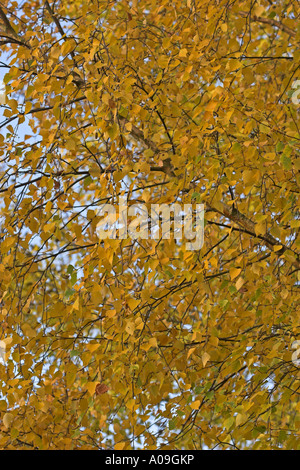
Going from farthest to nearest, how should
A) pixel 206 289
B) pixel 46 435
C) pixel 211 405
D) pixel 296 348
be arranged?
1. pixel 211 405
2. pixel 46 435
3. pixel 296 348
4. pixel 206 289

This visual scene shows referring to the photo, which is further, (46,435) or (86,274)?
(46,435)

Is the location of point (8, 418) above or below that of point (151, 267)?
below

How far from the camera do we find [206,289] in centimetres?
219

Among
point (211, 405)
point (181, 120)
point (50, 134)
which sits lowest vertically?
point (211, 405)

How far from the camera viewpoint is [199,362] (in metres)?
2.68

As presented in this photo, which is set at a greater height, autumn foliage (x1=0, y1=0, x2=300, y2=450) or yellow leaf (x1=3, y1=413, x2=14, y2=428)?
autumn foliage (x1=0, y1=0, x2=300, y2=450)

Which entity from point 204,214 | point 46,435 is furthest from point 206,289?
point 46,435

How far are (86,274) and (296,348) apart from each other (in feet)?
3.09

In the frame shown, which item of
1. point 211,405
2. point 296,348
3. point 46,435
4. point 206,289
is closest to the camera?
point 206,289

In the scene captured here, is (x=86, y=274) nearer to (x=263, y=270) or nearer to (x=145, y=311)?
(x=145, y=311)

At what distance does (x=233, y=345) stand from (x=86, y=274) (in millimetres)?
953

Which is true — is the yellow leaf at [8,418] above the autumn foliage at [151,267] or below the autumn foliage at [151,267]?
below

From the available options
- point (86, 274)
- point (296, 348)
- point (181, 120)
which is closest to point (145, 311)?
point (86, 274)
